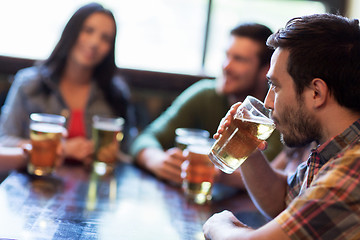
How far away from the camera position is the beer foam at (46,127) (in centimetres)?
Answer: 158

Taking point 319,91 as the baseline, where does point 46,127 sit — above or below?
below

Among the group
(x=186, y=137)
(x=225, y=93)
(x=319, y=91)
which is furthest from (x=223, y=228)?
(x=225, y=93)

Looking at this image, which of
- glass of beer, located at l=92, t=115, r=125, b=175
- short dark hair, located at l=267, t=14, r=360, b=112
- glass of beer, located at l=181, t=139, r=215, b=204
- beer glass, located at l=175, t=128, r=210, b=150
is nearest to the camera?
short dark hair, located at l=267, t=14, r=360, b=112

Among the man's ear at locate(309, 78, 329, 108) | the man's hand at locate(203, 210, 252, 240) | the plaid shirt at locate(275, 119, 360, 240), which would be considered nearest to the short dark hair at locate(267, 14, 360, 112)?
the man's ear at locate(309, 78, 329, 108)

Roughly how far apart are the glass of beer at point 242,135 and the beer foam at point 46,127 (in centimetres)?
64

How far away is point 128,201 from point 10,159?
0.55 metres

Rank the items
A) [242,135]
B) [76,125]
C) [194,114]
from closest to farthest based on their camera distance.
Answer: [242,135], [76,125], [194,114]

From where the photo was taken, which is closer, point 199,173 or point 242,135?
point 242,135

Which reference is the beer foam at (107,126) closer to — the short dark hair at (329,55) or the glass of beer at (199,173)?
the glass of beer at (199,173)

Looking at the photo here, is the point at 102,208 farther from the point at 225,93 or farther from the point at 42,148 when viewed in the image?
the point at 225,93

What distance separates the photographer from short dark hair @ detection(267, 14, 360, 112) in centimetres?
102

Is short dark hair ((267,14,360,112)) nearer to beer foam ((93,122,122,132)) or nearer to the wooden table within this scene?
the wooden table

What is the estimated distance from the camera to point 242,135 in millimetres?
1235

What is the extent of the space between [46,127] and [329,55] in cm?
104
